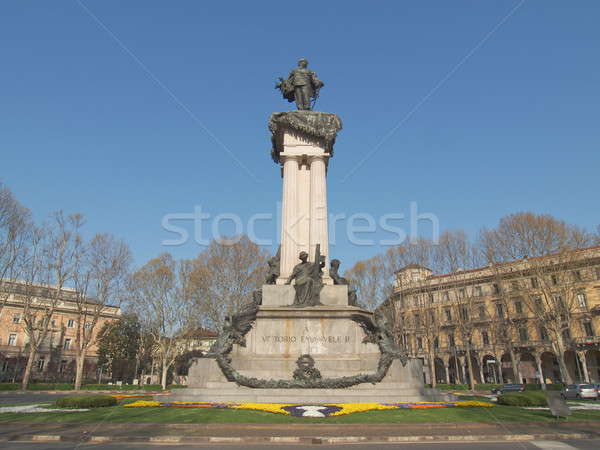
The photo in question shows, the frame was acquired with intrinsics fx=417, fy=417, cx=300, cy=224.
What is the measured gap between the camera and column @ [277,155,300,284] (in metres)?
17.8

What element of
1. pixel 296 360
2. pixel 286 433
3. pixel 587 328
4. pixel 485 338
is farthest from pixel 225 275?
pixel 587 328

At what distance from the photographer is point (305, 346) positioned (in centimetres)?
1514

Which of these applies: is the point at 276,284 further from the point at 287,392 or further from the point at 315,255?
the point at 287,392

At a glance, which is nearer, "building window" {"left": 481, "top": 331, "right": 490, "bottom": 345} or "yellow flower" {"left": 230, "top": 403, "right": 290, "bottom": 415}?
"yellow flower" {"left": 230, "top": 403, "right": 290, "bottom": 415}

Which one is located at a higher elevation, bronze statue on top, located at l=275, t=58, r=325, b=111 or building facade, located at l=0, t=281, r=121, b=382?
bronze statue on top, located at l=275, t=58, r=325, b=111

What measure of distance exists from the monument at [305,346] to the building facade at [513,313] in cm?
2401

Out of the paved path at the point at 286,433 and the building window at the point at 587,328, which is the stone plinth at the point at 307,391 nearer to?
the paved path at the point at 286,433

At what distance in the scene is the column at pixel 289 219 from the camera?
17812mm

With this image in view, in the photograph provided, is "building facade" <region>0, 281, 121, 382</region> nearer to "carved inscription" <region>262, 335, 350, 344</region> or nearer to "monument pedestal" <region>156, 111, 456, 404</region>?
"monument pedestal" <region>156, 111, 456, 404</region>

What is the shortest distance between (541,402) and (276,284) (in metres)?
11.3

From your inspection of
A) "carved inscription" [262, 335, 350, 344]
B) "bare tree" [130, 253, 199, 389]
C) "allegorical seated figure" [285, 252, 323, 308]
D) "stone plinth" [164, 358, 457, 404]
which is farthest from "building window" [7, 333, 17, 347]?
"carved inscription" [262, 335, 350, 344]

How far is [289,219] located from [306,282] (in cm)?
354

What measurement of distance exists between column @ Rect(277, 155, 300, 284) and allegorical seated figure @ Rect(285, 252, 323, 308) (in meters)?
0.84

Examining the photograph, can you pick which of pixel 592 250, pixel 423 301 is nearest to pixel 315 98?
pixel 423 301
